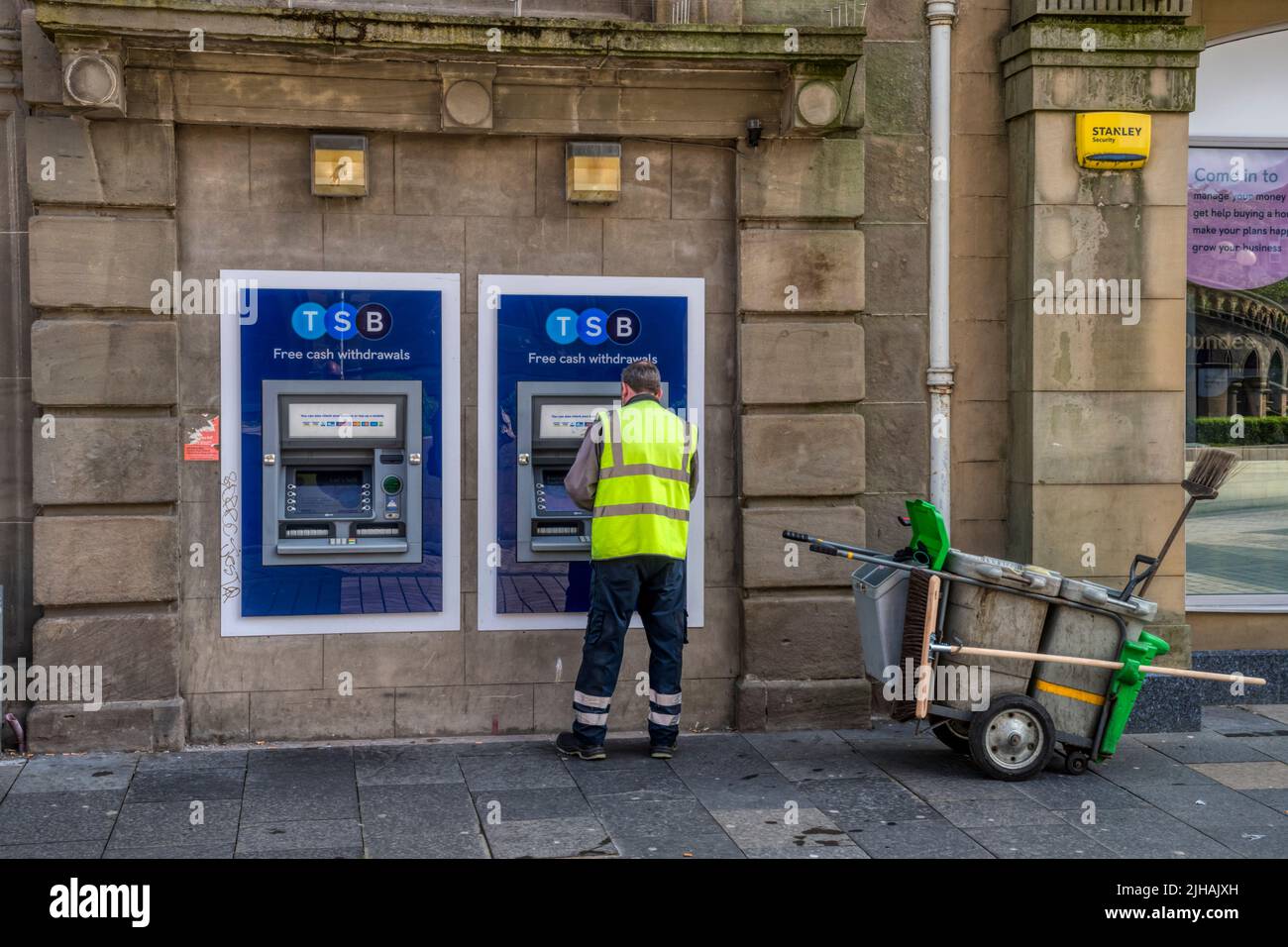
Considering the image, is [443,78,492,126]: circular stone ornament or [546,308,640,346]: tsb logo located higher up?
[443,78,492,126]: circular stone ornament

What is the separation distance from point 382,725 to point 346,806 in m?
1.35

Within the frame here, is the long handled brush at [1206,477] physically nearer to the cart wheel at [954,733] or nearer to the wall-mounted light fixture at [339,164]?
the cart wheel at [954,733]

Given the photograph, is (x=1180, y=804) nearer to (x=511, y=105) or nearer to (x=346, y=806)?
(x=346, y=806)

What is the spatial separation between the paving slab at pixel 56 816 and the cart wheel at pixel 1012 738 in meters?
3.95

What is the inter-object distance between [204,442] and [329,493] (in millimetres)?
687

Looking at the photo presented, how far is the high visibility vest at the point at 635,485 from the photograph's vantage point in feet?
24.0

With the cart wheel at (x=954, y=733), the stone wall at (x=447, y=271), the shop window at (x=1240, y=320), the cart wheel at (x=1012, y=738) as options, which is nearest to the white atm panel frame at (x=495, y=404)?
the stone wall at (x=447, y=271)

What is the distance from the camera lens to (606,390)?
8.05 m

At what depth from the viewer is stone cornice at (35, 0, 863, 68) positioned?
23.6ft

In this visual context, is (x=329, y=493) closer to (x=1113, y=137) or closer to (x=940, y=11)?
(x=940, y=11)

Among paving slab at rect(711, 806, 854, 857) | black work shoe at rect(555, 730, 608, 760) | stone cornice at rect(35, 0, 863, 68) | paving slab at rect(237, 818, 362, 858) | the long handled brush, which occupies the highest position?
stone cornice at rect(35, 0, 863, 68)

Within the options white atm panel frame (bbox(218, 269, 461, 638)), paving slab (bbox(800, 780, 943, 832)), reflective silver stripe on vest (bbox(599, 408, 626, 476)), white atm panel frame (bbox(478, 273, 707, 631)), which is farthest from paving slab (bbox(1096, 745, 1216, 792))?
white atm panel frame (bbox(218, 269, 461, 638))

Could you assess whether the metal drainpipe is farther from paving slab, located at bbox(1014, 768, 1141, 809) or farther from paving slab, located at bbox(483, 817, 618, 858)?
paving slab, located at bbox(483, 817, 618, 858)

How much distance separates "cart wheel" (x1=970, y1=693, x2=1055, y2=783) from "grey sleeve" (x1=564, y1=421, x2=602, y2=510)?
216cm
